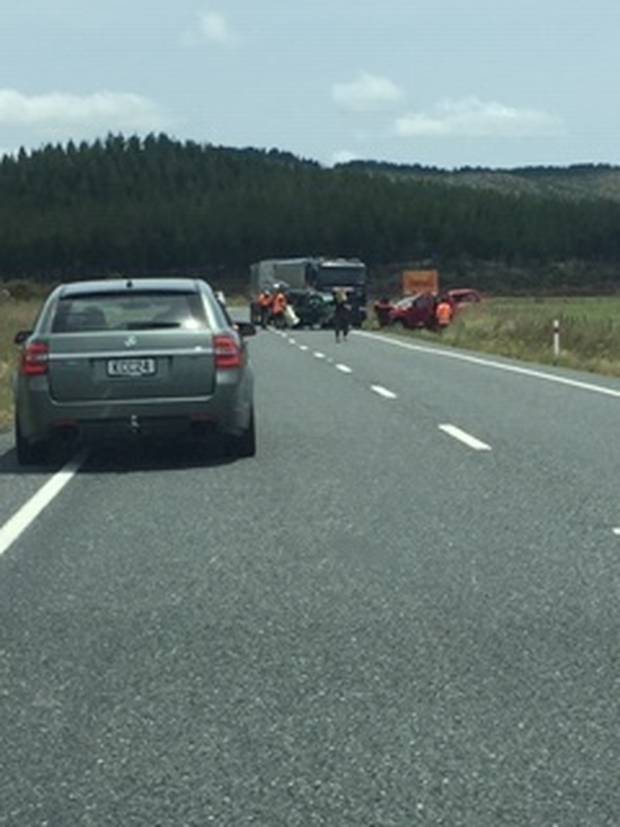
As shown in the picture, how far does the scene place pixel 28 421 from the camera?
12.7 m

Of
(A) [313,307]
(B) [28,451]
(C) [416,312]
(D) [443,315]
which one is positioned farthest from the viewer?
(A) [313,307]

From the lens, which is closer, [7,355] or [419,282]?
[7,355]

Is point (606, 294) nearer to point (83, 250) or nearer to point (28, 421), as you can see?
point (83, 250)

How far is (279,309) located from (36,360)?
5051 cm

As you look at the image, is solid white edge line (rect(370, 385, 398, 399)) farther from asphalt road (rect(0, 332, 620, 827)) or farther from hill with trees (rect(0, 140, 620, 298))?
hill with trees (rect(0, 140, 620, 298))

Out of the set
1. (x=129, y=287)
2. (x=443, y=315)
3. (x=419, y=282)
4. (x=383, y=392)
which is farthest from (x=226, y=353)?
(x=419, y=282)

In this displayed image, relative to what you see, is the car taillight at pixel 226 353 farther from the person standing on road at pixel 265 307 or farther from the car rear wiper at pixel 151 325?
the person standing on road at pixel 265 307

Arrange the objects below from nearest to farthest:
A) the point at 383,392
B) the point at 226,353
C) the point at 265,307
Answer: the point at 226,353 < the point at 383,392 < the point at 265,307

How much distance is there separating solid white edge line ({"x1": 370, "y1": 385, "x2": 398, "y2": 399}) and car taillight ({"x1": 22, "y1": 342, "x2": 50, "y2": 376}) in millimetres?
8755

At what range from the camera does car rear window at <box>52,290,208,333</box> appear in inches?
509

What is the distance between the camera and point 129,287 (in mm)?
13102

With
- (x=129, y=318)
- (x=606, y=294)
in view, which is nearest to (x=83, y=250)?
(x=606, y=294)

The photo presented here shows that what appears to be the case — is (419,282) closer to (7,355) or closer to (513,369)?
(7,355)

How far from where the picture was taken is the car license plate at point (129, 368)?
41.4ft
